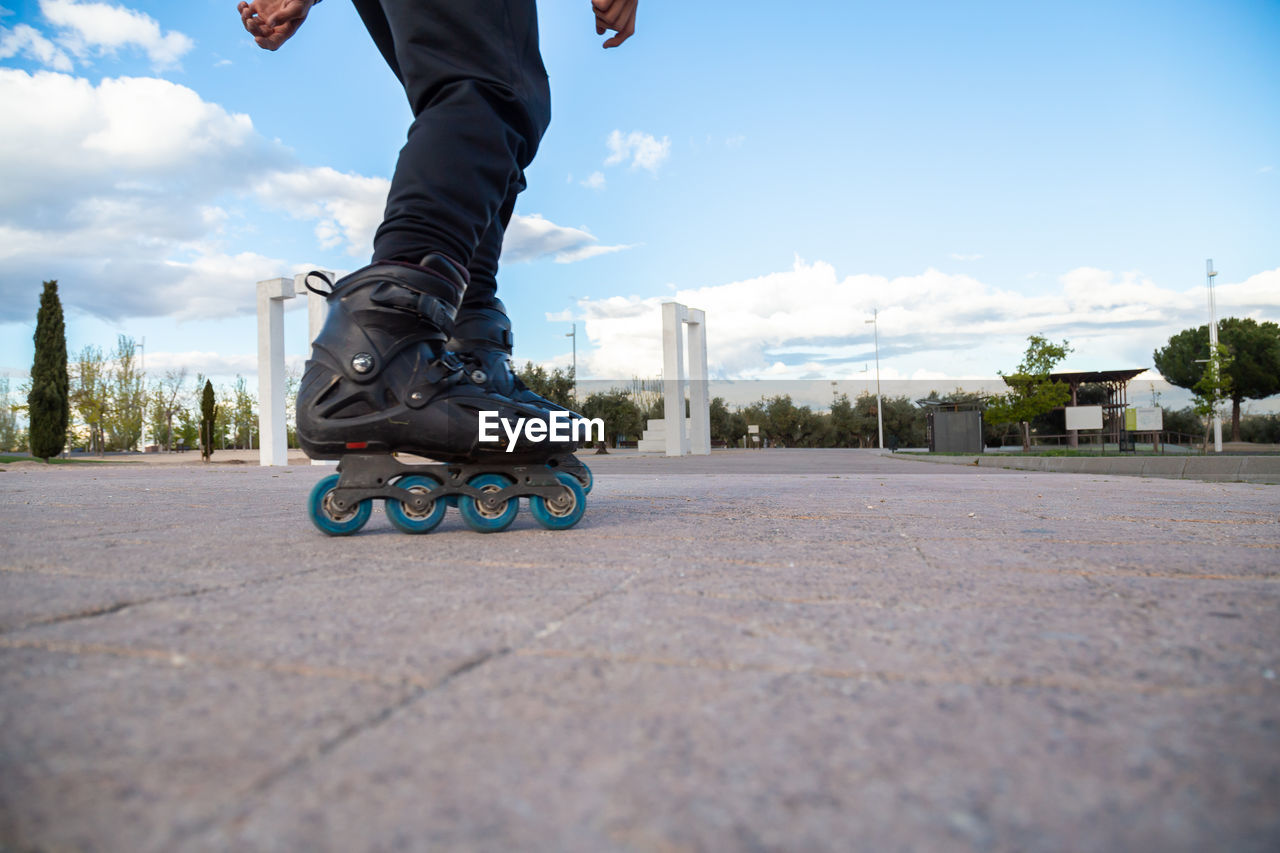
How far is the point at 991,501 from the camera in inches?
111

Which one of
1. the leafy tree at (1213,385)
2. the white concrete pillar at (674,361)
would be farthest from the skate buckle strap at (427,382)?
the leafy tree at (1213,385)

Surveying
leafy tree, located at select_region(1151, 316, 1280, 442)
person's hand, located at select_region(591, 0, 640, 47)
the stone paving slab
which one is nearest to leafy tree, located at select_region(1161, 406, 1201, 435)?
leafy tree, located at select_region(1151, 316, 1280, 442)

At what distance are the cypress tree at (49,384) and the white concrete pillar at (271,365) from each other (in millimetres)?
10945

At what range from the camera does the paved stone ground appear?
41 centimetres

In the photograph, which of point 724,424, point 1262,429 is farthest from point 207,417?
point 1262,429

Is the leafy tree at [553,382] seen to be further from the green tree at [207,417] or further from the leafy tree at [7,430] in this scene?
the leafy tree at [7,430]

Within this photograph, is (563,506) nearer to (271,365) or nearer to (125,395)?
(271,365)

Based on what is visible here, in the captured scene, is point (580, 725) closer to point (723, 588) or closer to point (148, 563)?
point (723, 588)

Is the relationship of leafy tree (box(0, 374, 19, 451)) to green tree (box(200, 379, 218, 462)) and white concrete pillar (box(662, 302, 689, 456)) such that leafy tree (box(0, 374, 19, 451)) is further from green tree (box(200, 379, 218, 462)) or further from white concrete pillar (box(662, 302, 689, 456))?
white concrete pillar (box(662, 302, 689, 456))

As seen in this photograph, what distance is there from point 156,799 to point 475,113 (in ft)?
5.19

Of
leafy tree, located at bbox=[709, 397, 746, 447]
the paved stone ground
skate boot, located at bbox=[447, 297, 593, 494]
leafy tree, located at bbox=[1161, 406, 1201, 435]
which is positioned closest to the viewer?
the paved stone ground

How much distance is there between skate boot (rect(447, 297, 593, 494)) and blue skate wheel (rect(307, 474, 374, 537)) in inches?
16.4

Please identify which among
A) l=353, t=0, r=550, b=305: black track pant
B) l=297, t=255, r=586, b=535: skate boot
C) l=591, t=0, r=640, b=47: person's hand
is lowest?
l=297, t=255, r=586, b=535: skate boot

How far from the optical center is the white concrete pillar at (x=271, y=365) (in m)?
15.1
